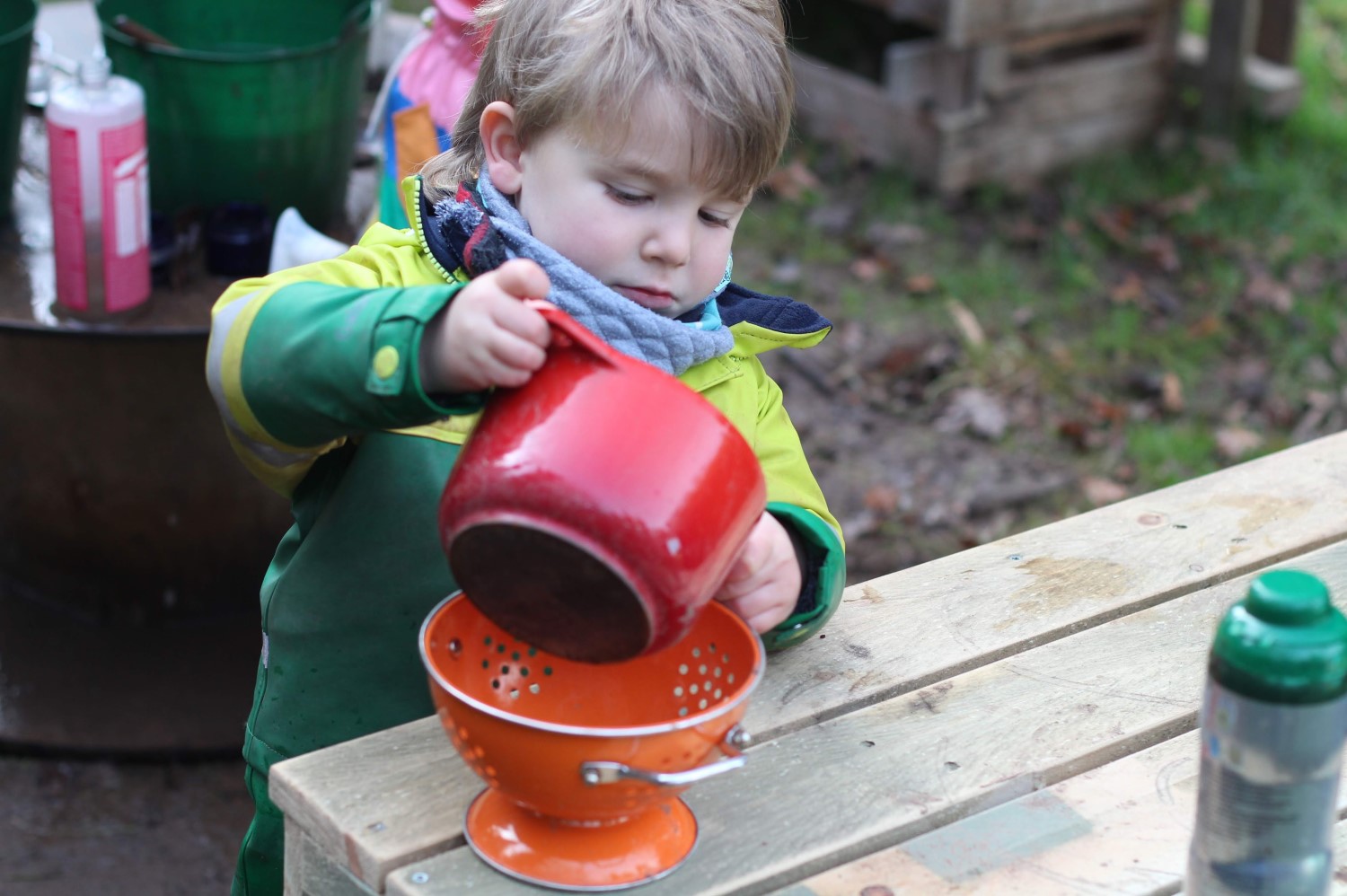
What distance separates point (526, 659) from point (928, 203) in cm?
376

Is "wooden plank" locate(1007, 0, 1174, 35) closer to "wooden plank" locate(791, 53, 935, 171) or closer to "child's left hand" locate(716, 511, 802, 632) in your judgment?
"wooden plank" locate(791, 53, 935, 171)

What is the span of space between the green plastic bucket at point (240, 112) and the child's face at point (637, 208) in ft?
3.97

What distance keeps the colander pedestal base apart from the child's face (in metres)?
0.51

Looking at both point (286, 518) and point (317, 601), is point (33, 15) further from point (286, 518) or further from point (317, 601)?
point (317, 601)

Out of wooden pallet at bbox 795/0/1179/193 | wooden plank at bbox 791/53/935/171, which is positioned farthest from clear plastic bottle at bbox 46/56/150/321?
wooden pallet at bbox 795/0/1179/193

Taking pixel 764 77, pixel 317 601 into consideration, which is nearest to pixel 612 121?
pixel 764 77

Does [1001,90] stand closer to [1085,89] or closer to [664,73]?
[1085,89]

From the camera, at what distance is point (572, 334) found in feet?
3.97

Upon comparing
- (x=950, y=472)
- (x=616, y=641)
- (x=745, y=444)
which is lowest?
(x=950, y=472)

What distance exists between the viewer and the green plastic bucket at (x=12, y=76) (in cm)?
266

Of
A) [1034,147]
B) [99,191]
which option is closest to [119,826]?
[99,191]

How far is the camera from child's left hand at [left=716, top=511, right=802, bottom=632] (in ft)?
4.93

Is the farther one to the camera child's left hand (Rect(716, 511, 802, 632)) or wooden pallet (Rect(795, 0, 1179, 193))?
wooden pallet (Rect(795, 0, 1179, 193))

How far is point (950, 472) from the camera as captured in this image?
3824mm
